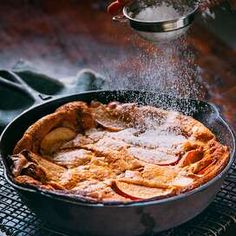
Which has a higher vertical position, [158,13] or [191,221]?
[158,13]

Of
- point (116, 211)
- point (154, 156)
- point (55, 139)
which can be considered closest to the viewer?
point (116, 211)

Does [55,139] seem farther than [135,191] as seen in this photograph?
Yes

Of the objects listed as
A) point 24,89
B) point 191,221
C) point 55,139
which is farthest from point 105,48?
point 191,221

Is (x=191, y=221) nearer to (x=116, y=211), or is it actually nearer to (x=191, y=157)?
(x=191, y=157)

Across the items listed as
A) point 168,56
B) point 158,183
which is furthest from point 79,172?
point 168,56

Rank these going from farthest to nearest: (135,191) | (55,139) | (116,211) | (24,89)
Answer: (24,89)
(55,139)
(135,191)
(116,211)

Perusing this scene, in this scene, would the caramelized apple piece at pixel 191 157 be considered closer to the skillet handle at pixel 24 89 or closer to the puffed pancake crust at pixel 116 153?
the puffed pancake crust at pixel 116 153

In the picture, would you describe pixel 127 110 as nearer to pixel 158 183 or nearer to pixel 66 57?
pixel 158 183

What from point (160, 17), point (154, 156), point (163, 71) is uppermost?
point (160, 17)

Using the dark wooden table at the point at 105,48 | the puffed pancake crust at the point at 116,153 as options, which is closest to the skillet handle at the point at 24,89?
the puffed pancake crust at the point at 116,153
